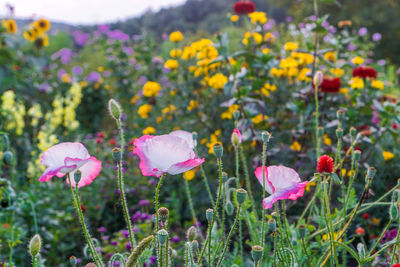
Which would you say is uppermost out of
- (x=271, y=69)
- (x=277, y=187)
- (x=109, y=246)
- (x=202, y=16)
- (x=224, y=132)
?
(x=202, y=16)

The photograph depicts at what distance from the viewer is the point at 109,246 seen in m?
1.99

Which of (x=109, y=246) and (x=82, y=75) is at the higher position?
(x=82, y=75)

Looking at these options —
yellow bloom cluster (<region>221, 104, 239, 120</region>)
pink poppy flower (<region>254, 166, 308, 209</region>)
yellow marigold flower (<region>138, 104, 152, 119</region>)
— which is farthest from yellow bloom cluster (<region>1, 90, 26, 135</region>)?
pink poppy flower (<region>254, 166, 308, 209</region>)

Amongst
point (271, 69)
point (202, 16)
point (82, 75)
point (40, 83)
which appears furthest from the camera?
point (202, 16)

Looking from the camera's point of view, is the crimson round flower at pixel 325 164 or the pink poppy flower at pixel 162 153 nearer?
the pink poppy flower at pixel 162 153

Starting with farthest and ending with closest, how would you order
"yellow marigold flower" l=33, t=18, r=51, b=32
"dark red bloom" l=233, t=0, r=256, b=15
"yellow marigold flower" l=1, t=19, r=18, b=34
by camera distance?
"yellow marigold flower" l=33, t=18, r=51, b=32 < "yellow marigold flower" l=1, t=19, r=18, b=34 < "dark red bloom" l=233, t=0, r=256, b=15

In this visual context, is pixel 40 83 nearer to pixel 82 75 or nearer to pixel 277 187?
pixel 82 75

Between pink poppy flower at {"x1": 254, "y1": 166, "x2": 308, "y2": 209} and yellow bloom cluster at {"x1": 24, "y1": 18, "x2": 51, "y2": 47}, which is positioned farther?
yellow bloom cluster at {"x1": 24, "y1": 18, "x2": 51, "y2": 47}

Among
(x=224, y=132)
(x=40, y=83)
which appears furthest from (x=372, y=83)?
(x=40, y=83)

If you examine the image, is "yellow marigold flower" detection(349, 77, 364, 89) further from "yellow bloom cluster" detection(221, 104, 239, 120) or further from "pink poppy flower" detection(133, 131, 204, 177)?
"pink poppy flower" detection(133, 131, 204, 177)

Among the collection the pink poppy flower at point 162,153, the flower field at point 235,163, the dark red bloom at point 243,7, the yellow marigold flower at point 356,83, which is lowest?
the flower field at point 235,163

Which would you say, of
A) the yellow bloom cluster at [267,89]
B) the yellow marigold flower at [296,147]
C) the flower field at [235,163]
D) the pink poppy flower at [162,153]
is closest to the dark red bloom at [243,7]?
the flower field at [235,163]

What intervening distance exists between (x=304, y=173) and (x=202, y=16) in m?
14.0

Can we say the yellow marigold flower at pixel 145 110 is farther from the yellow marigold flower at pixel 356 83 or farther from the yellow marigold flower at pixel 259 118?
the yellow marigold flower at pixel 356 83
